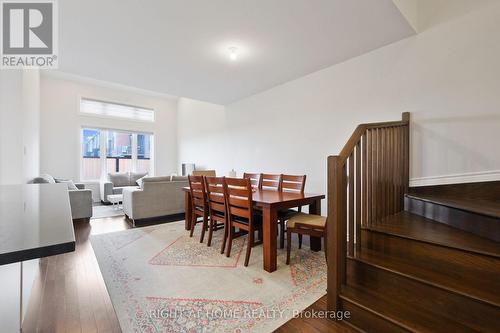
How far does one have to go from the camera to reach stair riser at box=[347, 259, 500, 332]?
1.19m

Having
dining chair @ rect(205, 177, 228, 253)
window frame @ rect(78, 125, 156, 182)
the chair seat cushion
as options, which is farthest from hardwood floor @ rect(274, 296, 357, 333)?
window frame @ rect(78, 125, 156, 182)

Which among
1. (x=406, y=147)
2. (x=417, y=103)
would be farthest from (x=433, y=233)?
(x=417, y=103)

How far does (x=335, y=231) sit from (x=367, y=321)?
1.84 ft

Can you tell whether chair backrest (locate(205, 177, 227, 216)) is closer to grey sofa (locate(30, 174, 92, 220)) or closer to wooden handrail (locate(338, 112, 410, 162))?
wooden handrail (locate(338, 112, 410, 162))

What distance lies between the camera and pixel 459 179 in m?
2.26

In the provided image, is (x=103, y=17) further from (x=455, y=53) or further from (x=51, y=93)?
(x=51, y=93)

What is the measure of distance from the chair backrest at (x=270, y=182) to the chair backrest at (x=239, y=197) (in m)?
0.88

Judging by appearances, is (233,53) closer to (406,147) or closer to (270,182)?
(270,182)

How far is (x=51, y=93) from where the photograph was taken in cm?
592

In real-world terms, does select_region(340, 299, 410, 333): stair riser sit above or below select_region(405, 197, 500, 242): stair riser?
below

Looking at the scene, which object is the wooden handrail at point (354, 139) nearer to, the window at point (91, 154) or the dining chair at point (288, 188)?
the dining chair at point (288, 188)

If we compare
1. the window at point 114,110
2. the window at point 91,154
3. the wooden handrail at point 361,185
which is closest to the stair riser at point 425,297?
the wooden handrail at point 361,185

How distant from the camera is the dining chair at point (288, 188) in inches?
Answer: 108

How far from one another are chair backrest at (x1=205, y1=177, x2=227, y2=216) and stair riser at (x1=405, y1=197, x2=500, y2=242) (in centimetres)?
193
